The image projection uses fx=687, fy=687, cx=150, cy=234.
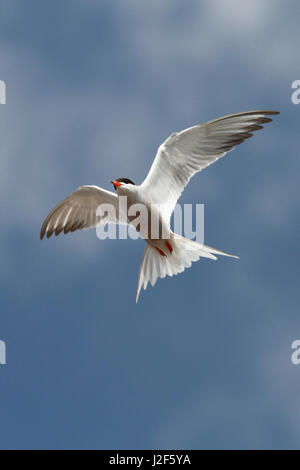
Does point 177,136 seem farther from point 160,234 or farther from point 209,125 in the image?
point 160,234

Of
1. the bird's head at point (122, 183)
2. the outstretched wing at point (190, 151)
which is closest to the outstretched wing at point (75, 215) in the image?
the bird's head at point (122, 183)

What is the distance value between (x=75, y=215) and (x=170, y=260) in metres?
2.10

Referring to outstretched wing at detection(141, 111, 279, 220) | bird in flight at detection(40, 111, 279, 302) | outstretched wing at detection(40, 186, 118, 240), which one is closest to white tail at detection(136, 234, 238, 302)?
bird in flight at detection(40, 111, 279, 302)

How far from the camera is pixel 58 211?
1327 centimetres

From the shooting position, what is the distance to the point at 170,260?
12766mm

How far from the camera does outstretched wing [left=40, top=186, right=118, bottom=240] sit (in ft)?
43.0

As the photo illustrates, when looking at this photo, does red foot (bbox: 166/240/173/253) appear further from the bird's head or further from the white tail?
the bird's head

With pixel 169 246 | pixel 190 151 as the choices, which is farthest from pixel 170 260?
pixel 190 151

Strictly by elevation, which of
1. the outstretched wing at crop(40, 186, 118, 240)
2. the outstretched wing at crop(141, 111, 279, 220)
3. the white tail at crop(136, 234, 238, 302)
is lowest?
the white tail at crop(136, 234, 238, 302)

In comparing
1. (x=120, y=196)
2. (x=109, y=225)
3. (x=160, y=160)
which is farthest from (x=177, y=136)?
(x=109, y=225)

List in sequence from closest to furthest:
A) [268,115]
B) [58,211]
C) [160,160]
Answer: [268,115] → [160,160] → [58,211]

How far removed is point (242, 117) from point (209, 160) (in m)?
0.97

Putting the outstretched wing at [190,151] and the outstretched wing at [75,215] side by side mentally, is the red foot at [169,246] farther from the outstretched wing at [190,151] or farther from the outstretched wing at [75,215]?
the outstretched wing at [75,215]

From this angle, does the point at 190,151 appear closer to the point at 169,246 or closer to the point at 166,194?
the point at 166,194
